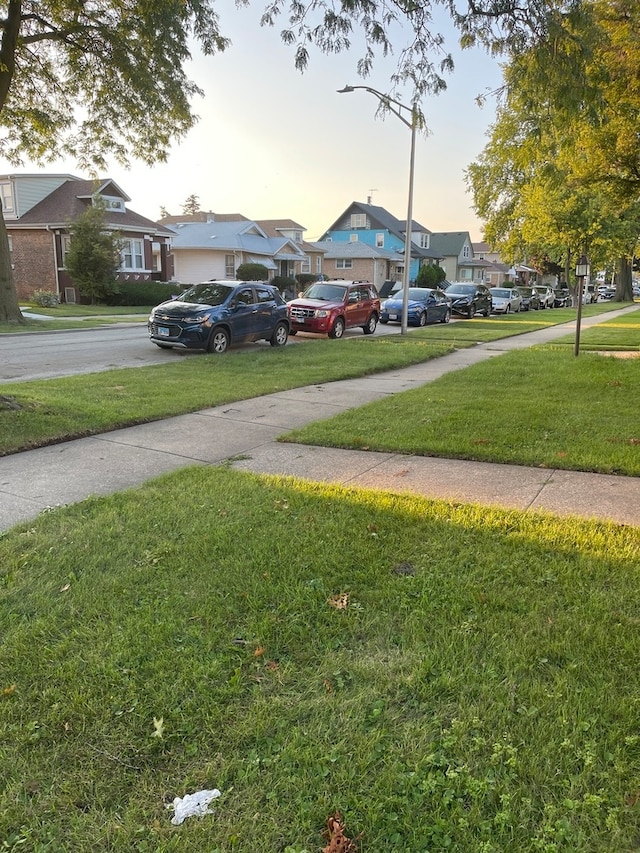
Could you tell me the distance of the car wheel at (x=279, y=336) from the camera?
57.5 feet

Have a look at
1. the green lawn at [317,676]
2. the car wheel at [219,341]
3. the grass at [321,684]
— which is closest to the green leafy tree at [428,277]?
the car wheel at [219,341]

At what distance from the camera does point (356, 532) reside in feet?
14.0

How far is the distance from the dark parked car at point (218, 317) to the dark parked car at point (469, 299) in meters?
17.9

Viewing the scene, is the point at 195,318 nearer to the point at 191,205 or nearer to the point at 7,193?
the point at 7,193

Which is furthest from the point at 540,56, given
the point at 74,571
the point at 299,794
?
the point at 299,794

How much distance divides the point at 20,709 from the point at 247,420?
226 inches

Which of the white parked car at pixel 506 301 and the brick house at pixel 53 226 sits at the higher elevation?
the brick house at pixel 53 226

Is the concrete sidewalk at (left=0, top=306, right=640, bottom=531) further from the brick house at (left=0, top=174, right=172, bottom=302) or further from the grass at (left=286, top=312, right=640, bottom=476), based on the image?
the brick house at (left=0, top=174, right=172, bottom=302)

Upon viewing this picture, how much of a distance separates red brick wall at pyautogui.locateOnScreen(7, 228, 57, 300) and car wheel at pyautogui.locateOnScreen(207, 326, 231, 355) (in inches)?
942

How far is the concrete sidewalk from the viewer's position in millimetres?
5023

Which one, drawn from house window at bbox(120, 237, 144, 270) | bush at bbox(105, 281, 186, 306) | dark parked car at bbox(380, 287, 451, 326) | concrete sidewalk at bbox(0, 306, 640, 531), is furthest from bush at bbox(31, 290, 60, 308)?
concrete sidewalk at bbox(0, 306, 640, 531)

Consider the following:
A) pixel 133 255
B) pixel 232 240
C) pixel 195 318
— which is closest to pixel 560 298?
pixel 232 240

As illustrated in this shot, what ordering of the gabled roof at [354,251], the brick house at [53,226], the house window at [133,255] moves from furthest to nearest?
the gabled roof at [354,251], the house window at [133,255], the brick house at [53,226]

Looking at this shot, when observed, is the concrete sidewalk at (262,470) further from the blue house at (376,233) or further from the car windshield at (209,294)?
the blue house at (376,233)
